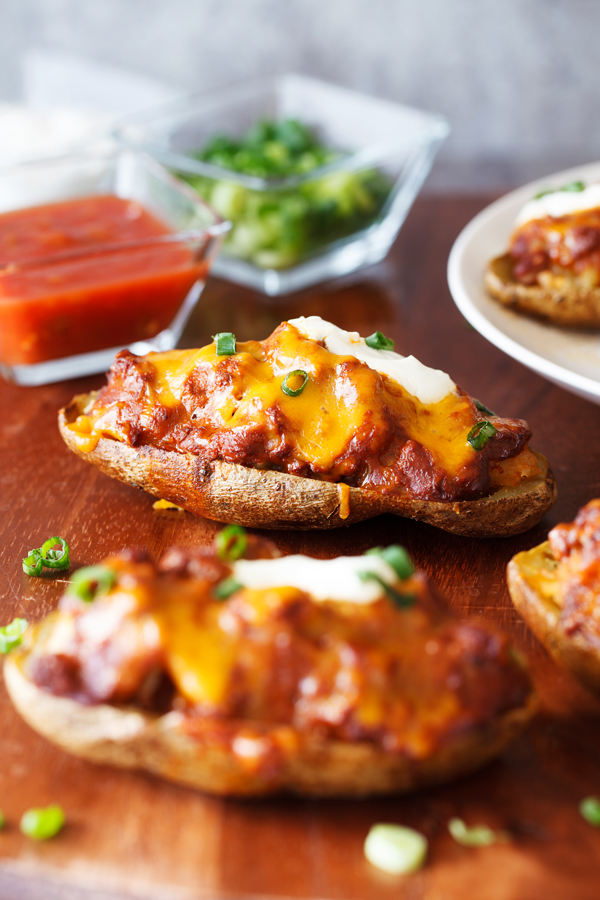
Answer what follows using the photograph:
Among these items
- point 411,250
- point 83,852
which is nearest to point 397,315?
point 411,250

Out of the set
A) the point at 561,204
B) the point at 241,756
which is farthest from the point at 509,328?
the point at 241,756

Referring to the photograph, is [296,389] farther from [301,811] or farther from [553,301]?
[553,301]

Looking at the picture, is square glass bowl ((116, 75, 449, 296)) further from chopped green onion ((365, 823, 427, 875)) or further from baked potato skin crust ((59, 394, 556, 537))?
chopped green onion ((365, 823, 427, 875))

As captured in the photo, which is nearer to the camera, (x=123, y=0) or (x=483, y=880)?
(x=483, y=880)

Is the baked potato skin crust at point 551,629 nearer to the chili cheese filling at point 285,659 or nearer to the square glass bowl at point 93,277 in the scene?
the chili cheese filling at point 285,659

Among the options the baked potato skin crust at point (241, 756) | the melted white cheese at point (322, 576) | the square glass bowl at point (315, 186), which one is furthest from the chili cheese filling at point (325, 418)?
the square glass bowl at point (315, 186)

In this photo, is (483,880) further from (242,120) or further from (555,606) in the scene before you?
(242,120)

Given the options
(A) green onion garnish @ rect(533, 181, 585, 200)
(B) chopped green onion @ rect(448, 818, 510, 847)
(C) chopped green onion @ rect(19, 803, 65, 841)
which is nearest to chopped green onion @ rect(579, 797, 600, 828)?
(B) chopped green onion @ rect(448, 818, 510, 847)
